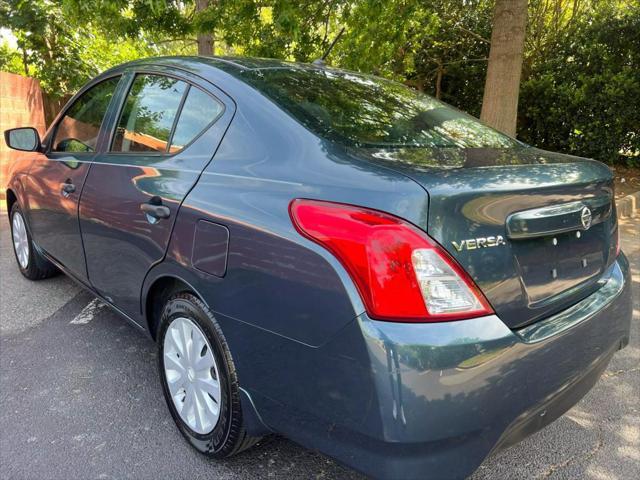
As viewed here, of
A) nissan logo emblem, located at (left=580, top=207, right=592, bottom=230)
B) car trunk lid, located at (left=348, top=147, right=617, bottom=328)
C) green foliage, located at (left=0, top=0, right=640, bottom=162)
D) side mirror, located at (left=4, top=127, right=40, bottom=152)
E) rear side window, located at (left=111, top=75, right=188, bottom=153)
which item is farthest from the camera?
green foliage, located at (left=0, top=0, right=640, bottom=162)

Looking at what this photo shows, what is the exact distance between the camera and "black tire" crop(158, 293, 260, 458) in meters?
1.99

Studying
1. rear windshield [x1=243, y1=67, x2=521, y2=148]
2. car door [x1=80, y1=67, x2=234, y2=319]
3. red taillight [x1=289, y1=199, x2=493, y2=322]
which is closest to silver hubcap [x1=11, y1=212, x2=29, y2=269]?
car door [x1=80, y1=67, x2=234, y2=319]

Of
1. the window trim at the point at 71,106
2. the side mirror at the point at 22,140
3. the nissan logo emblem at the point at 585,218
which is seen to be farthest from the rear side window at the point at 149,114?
the nissan logo emblem at the point at 585,218

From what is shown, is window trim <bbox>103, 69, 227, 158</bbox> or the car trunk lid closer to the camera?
the car trunk lid

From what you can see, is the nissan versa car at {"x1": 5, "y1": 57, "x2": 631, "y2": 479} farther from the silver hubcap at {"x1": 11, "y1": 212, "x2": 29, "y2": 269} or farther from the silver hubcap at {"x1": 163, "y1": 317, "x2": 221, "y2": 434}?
the silver hubcap at {"x1": 11, "y1": 212, "x2": 29, "y2": 269}

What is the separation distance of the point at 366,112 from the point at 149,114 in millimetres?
1167

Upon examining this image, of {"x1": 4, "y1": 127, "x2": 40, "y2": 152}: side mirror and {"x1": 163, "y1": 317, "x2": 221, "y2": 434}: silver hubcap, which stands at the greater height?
{"x1": 4, "y1": 127, "x2": 40, "y2": 152}: side mirror

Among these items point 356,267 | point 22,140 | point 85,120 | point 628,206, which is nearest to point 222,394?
point 356,267

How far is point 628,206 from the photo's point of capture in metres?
7.05

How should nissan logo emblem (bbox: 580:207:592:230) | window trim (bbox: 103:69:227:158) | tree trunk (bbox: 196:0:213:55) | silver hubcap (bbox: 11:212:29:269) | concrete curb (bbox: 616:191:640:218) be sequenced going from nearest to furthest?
nissan logo emblem (bbox: 580:207:592:230)
window trim (bbox: 103:69:227:158)
silver hubcap (bbox: 11:212:29:269)
tree trunk (bbox: 196:0:213:55)
concrete curb (bbox: 616:191:640:218)

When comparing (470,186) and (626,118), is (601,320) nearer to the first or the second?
(470,186)

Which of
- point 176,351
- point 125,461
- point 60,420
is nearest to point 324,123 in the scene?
point 176,351

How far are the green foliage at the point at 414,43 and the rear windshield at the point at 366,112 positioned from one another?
3074mm

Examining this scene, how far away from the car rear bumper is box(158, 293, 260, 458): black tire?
0.48 metres
